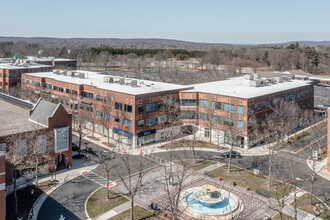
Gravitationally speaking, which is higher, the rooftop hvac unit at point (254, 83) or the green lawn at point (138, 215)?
the rooftop hvac unit at point (254, 83)

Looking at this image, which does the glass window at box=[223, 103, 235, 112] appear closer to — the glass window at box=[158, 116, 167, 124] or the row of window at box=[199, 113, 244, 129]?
the row of window at box=[199, 113, 244, 129]

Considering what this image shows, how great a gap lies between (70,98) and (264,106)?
43918 millimetres

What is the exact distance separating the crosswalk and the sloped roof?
10095mm

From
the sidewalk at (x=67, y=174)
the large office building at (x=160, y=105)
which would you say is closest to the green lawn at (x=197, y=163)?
the large office building at (x=160, y=105)

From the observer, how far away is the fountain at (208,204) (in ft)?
118

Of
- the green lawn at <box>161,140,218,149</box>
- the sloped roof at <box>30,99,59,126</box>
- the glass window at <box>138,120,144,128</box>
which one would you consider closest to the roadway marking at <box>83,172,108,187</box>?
the sloped roof at <box>30,99,59,126</box>

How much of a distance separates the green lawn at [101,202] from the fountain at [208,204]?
26.3 ft

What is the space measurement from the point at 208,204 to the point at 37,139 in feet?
85.1

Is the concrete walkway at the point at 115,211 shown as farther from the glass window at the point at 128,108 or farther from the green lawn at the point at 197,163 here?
the glass window at the point at 128,108

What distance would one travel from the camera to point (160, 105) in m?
65.2

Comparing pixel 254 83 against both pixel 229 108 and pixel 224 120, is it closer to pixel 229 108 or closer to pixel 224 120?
pixel 229 108

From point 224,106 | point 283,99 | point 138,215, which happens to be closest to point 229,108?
point 224,106

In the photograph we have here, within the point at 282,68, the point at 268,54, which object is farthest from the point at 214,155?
the point at 268,54

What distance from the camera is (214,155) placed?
56844 mm
